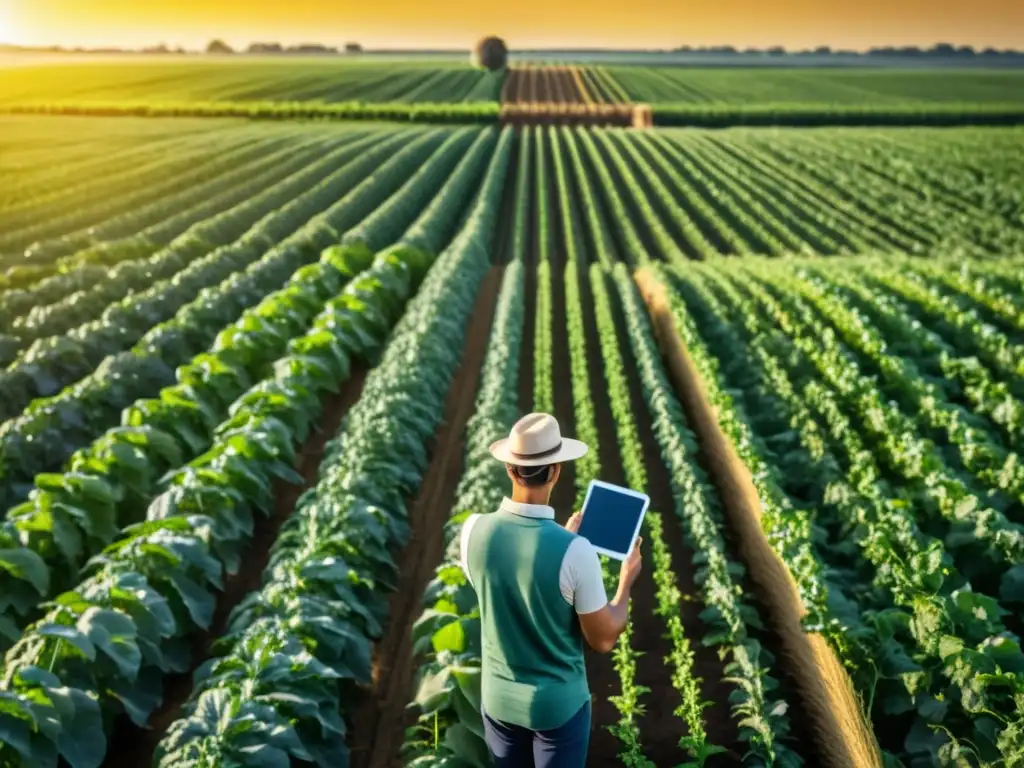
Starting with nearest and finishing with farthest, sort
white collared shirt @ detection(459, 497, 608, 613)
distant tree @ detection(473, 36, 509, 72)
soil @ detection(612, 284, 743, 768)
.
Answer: white collared shirt @ detection(459, 497, 608, 613)
soil @ detection(612, 284, 743, 768)
distant tree @ detection(473, 36, 509, 72)

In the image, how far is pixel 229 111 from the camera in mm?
60969

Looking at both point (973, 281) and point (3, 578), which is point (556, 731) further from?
point (973, 281)

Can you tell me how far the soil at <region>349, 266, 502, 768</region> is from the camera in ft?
22.7

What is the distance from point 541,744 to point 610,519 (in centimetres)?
103

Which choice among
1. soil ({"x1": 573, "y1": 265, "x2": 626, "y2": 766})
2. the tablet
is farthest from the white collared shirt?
soil ({"x1": 573, "y1": 265, "x2": 626, "y2": 766})

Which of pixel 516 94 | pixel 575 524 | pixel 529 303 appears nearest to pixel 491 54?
pixel 516 94

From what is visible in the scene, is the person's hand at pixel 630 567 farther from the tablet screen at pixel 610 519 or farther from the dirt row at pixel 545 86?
the dirt row at pixel 545 86

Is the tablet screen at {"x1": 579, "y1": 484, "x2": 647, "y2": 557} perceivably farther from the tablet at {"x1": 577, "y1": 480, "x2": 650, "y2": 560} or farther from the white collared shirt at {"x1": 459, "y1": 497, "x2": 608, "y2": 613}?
the white collared shirt at {"x1": 459, "y1": 497, "x2": 608, "y2": 613}

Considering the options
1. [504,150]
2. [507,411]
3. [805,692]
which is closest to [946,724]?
[805,692]

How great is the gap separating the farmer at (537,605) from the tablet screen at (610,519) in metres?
0.13

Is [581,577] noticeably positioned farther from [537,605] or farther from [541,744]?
[541,744]

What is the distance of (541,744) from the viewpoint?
396 centimetres

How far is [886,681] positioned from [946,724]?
1.96 ft

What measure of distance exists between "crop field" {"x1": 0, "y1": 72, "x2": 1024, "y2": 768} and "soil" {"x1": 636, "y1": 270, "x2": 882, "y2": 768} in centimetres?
4
